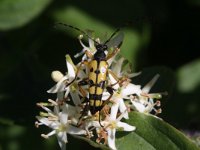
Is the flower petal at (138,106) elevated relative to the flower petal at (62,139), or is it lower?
elevated

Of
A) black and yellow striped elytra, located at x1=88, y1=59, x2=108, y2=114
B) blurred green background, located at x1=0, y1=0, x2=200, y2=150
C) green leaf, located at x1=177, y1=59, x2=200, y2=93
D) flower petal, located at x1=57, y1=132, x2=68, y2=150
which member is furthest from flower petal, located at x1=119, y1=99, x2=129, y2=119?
green leaf, located at x1=177, y1=59, x2=200, y2=93

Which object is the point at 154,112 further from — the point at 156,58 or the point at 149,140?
the point at 156,58

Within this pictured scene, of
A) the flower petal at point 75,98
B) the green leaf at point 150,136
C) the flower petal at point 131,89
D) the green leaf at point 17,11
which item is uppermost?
the green leaf at point 17,11

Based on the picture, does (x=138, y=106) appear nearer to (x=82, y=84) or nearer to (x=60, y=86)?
(x=82, y=84)

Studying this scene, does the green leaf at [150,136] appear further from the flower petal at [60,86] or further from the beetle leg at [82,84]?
the flower petal at [60,86]

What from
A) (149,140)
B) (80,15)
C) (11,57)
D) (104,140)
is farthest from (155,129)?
(80,15)

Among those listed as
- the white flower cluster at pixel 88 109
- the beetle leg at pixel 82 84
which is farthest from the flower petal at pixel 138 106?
the beetle leg at pixel 82 84

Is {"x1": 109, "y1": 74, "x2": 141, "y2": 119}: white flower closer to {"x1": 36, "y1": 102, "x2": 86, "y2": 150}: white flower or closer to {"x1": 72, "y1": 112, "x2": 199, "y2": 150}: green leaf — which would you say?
{"x1": 72, "y1": 112, "x2": 199, "y2": 150}: green leaf
